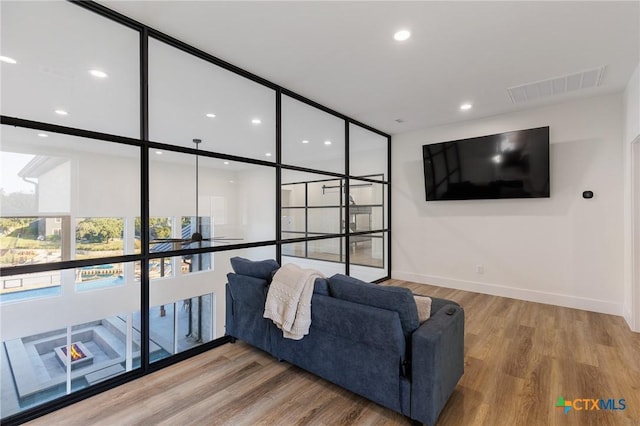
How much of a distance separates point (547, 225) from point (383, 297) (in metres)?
3.58

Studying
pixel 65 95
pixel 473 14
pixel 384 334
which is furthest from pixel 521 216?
pixel 65 95

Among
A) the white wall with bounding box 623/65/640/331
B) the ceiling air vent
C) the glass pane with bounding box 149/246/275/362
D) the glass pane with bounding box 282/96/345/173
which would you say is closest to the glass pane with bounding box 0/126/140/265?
the glass pane with bounding box 149/246/275/362

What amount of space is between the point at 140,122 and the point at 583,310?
5.56 metres

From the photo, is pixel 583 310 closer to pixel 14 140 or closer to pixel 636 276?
pixel 636 276

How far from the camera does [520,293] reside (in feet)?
14.3

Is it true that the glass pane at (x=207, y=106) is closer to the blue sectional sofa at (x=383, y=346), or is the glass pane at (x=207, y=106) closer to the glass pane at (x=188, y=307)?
the glass pane at (x=188, y=307)

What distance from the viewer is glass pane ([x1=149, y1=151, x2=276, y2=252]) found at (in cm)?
255

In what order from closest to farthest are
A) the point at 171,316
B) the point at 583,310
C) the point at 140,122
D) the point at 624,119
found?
the point at 140,122 → the point at 171,316 → the point at 624,119 → the point at 583,310

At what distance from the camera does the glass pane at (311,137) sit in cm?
A: 365

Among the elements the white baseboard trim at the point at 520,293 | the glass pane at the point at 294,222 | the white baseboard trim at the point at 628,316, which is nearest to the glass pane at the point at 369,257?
the white baseboard trim at the point at 520,293

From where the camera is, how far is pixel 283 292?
233cm

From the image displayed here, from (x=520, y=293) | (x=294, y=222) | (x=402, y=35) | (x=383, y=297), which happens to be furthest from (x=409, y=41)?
(x=520, y=293)

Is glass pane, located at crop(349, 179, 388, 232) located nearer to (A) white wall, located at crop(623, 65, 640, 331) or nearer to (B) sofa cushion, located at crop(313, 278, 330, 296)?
(B) sofa cushion, located at crop(313, 278, 330, 296)

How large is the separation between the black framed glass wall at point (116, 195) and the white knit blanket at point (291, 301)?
33.9 inches
